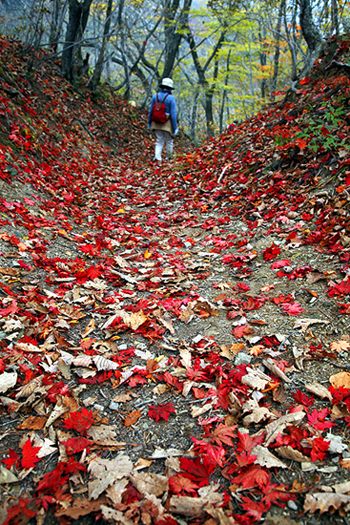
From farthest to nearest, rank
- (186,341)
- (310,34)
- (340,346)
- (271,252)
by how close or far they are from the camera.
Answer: (310,34) < (271,252) < (186,341) < (340,346)

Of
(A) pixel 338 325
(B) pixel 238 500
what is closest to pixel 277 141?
(A) pixel 338 325

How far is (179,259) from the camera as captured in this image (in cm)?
427

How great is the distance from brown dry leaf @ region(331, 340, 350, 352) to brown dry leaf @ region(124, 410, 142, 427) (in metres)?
1.43

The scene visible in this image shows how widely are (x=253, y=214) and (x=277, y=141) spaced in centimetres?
173

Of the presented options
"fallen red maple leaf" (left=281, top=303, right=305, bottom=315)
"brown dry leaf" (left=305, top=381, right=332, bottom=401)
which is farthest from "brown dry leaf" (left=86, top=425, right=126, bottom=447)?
"fallen red maple leaf" (left=281, top=303, right=305, bottom=315)

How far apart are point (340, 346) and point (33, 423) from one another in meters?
2.09

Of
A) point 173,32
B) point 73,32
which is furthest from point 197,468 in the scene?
point 173,32

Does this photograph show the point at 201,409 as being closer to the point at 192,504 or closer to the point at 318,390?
the point at 192,504

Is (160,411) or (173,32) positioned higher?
(173,32)

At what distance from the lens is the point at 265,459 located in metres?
1.70

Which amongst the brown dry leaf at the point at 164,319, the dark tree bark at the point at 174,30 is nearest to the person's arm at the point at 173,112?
the dark tree bark at the point at 174,30

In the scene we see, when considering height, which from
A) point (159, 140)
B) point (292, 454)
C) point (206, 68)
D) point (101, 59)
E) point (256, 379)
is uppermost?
point (206, 68)

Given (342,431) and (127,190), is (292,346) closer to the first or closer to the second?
(342,431)

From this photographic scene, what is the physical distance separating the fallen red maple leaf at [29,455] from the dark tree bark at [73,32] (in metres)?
10.1
